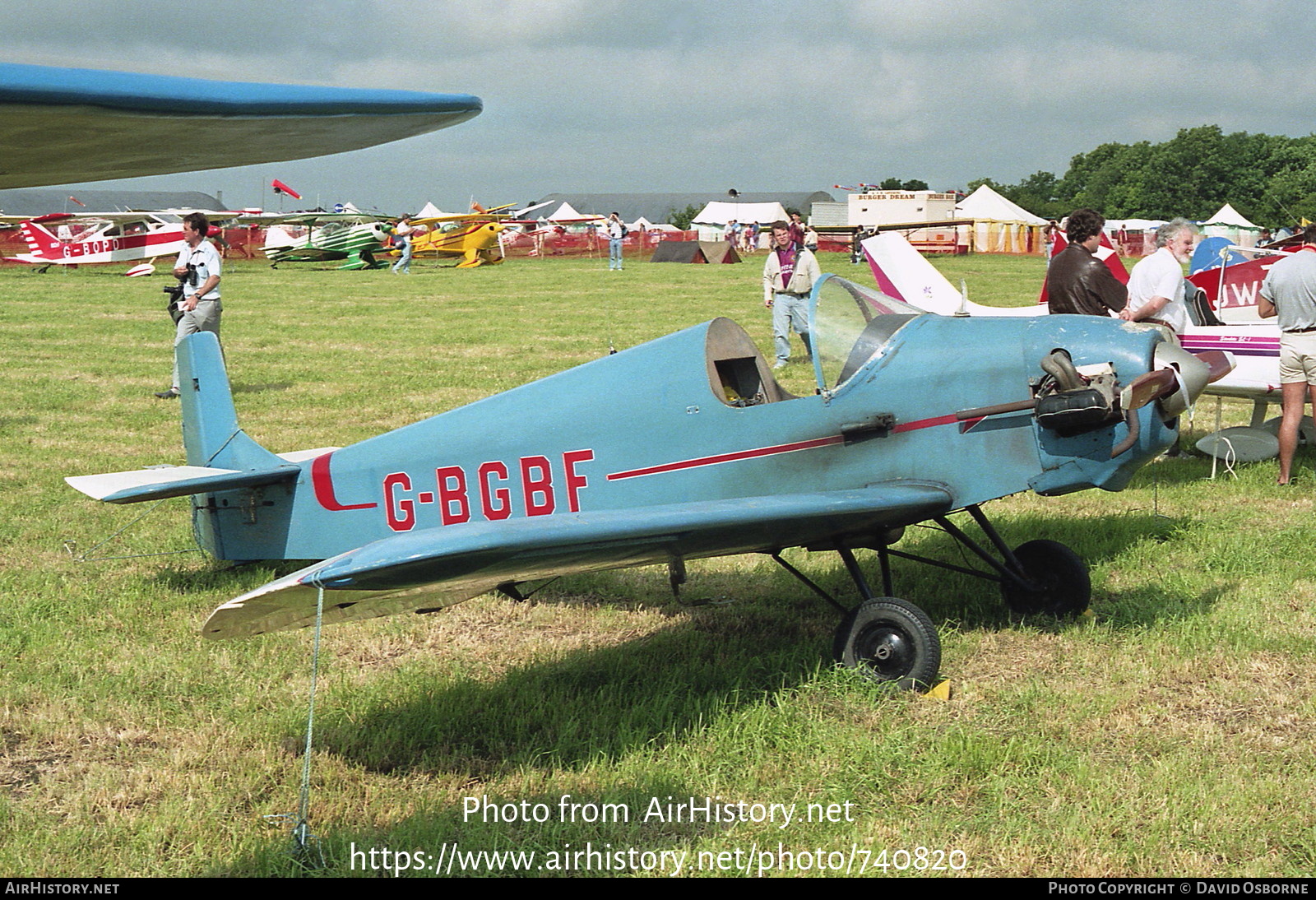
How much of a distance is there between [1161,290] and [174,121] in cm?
774

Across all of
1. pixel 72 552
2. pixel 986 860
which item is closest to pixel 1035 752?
pixel 986 860

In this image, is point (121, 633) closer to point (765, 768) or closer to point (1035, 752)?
point (765, 768)

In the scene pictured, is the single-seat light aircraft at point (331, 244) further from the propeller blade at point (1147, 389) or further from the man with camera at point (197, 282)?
the propeller blade at point (1147, 389)

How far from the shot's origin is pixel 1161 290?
8.22 m

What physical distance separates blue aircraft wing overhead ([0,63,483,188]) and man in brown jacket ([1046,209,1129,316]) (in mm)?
6082

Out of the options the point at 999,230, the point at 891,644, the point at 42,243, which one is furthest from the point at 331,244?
the point at 891,644

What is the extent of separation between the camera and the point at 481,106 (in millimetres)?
2223

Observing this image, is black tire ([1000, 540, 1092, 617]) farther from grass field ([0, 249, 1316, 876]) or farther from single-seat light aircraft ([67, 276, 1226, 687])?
grass field ([0, 249, 1316, 876])

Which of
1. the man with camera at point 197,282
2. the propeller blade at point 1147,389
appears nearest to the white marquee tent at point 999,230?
the man with camera at point 197,282

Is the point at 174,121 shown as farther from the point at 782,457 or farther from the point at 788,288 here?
the point at 788,288

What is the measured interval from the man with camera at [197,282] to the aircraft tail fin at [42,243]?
91.8 feet

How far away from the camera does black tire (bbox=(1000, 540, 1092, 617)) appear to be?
5.49 m

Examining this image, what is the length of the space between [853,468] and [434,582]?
2.16 metres

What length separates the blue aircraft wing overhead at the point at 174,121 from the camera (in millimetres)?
1707
